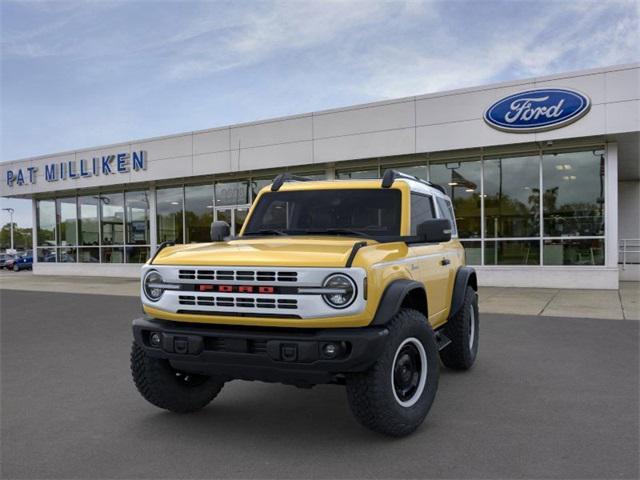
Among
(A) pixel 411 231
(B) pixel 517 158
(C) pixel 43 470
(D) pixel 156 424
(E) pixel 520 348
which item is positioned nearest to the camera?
(C) pixel 43 470

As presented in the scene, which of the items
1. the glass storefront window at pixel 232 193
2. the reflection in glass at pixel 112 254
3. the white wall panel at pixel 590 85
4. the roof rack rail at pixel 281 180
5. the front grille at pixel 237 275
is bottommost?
the reflection in glass at pixel 112 254

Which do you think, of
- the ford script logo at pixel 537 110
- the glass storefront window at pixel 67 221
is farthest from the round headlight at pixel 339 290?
the glass storefront window at pixel 67 221

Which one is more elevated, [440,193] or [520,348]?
[440,193]

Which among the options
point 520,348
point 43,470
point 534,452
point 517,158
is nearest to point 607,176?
point 517,158

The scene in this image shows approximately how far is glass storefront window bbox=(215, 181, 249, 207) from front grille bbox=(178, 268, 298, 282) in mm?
15815

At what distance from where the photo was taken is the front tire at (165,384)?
13.5 ft

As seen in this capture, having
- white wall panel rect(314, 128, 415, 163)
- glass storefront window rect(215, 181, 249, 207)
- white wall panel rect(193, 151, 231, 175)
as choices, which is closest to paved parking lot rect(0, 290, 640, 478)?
white wall panel rect(314, 128, 415, 163)

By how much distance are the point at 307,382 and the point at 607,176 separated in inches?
507

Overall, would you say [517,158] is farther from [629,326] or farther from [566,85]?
[629,326]

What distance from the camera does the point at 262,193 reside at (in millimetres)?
5324

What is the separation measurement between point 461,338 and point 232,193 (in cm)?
1531

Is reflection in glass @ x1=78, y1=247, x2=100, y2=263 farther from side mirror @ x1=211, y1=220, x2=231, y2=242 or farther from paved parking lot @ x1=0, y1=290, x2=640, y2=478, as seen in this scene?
side mirror @ x1=211, y1=220, x2=231, y2=242

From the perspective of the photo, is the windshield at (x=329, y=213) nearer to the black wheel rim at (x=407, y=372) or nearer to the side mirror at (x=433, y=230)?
the side mirror at (x=433, y=230)

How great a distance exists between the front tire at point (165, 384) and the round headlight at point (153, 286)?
433mm
